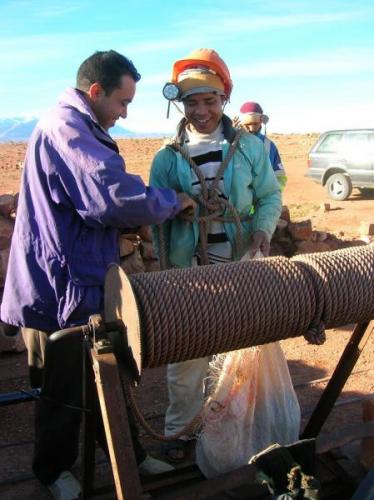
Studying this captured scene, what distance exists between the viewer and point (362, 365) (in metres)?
4.83

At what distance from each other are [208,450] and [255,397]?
34 cm

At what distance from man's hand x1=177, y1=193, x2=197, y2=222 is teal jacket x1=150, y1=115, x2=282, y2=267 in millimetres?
84

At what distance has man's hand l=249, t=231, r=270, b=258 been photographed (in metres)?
3.13

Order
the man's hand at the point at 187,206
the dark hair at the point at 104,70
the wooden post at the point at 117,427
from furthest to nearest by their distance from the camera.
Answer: the man's hand at the point at 187,206 < the dark hair at the point at 104,70 < the wooden post at the point at 117,427

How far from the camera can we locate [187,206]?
2771 millimetres

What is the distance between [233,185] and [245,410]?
1120 mm

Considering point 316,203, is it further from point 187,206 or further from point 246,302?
point 246,302

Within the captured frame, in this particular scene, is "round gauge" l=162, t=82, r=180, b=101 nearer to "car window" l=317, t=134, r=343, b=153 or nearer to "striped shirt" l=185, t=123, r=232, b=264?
"striped shirt" l=185, t=123, r=232, b=264

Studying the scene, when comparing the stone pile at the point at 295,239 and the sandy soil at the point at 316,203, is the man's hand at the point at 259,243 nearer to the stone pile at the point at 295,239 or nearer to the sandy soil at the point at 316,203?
the stone pile at the point at 295,239

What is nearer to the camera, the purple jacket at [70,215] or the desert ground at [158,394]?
the purple jacket at [70,215]

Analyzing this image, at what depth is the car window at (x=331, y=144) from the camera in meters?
14.8

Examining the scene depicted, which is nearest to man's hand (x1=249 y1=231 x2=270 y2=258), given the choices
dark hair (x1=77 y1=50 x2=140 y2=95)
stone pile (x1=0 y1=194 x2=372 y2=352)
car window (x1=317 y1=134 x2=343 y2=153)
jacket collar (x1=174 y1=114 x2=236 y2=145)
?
jacket collar (x1=174 y1=114 x2=236 y2=145)

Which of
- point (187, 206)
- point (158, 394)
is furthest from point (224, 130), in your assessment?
point (158, 394)

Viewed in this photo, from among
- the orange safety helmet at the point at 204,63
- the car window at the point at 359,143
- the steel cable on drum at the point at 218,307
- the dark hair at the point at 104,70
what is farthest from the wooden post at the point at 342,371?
the car window at the point at 359,143
